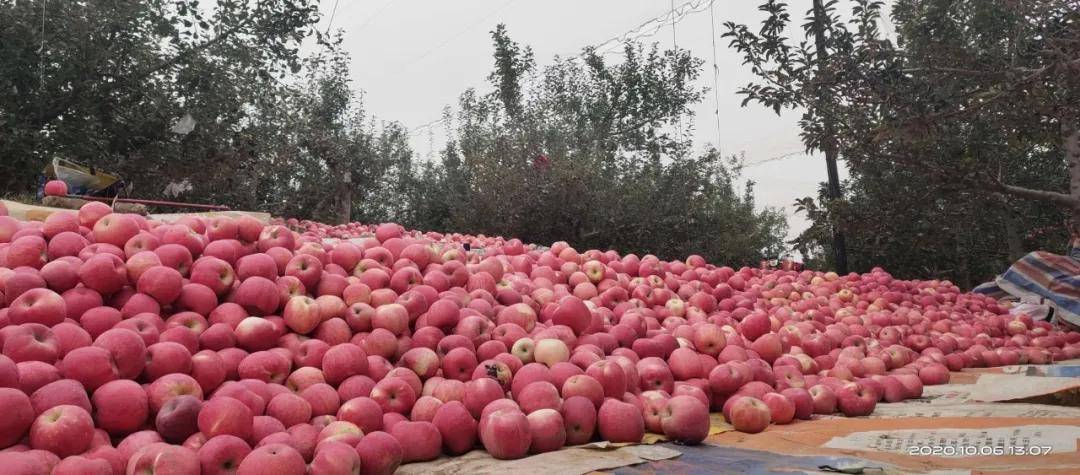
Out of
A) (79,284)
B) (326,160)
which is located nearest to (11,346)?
(79,284)

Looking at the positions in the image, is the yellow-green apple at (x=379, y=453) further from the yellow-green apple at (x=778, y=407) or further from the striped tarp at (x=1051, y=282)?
the striped tarp at (x=1051, y=282)

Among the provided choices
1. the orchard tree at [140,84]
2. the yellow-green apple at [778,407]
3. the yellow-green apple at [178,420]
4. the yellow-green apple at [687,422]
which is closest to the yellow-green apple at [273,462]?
the yellow-green apple at [178,420]

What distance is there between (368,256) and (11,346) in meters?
1.72

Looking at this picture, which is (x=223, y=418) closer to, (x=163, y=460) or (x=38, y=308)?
(x=163, y=460)

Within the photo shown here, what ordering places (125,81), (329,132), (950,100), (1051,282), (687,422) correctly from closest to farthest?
(687,422) < (950,100) < (1051,282) < (125,81) < (329,132)

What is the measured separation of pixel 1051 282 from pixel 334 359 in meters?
7.47

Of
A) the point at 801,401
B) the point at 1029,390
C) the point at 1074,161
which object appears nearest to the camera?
the point at 801,401

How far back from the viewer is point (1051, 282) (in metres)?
7.18

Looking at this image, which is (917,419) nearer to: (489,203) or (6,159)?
(6,159)

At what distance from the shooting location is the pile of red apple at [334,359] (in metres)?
2.18

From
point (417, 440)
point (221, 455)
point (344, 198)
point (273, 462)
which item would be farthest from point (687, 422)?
point (344, 198)

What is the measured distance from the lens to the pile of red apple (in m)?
2.18

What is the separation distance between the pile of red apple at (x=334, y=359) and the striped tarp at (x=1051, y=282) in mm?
3472

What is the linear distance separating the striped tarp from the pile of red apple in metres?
3.47
